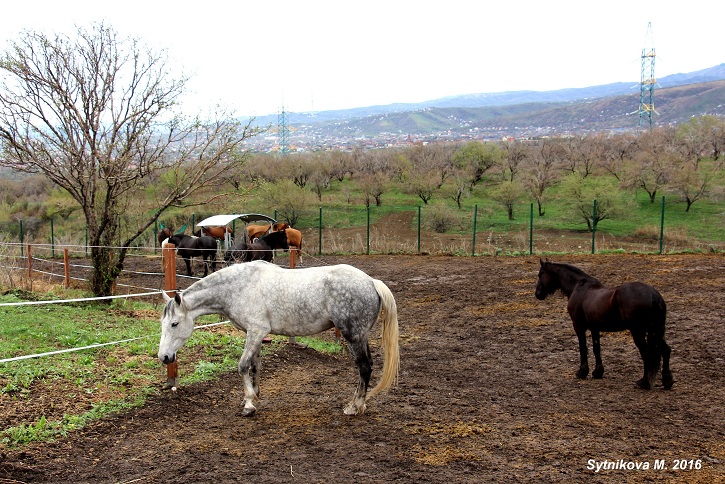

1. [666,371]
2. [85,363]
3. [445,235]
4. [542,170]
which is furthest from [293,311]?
[542,170]

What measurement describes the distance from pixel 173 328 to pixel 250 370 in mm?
903

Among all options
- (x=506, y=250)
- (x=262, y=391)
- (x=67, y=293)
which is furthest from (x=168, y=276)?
(x=506, y=250)

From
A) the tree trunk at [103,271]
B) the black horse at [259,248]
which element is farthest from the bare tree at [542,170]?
the tree trunk at [103,271]

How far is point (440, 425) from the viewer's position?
5383 mm

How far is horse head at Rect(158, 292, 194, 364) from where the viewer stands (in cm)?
579

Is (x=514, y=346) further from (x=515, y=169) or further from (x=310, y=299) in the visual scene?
(x=515, y=169)

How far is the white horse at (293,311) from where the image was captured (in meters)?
5.76

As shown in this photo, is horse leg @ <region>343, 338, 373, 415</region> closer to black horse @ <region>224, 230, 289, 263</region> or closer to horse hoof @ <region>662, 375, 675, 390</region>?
horse hoof @ <region>662, 375, 675, 390</region>

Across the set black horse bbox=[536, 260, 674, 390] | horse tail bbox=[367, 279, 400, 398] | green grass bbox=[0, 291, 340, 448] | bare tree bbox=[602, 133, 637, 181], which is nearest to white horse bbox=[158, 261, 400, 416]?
horse tail bbox=[367, 279, 400, 398]

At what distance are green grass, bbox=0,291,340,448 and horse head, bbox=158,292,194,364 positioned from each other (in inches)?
22.7

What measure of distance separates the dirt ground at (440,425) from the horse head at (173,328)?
54cm

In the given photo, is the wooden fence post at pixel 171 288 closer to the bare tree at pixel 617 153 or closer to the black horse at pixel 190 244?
the black horse at pixel 190 244

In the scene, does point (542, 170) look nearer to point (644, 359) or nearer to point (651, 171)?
point (651, 171)

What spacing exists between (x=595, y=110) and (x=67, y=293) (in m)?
160
